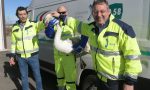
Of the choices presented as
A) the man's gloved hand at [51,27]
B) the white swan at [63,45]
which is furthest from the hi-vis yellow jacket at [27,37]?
the white swan at [63,45]

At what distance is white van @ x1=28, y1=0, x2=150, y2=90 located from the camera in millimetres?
4488

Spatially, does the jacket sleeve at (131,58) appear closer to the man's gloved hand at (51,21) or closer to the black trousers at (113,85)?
the black trousers at (113,85)

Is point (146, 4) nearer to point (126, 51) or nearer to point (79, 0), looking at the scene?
point (126, 51)

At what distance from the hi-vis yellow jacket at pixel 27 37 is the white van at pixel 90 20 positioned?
0.74m

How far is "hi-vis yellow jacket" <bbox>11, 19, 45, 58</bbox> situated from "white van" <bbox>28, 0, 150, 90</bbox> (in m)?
0.74

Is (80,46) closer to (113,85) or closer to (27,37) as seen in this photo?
(113,85)

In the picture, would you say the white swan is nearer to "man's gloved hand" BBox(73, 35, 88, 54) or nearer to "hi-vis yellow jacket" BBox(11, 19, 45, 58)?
"man's gloved hand" BBox(73, 35, 88, 54)

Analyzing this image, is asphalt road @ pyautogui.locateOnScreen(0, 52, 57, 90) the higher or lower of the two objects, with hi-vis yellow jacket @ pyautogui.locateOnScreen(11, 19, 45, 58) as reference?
lower

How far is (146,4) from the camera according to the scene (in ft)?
14.6

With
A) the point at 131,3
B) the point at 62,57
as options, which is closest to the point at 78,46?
the point at 62,57

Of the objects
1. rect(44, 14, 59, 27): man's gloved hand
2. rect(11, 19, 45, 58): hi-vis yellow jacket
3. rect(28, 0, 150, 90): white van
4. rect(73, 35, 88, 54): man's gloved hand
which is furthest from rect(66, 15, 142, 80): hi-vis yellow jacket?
rect(11, 19, 45, 58): hi-vis yellow jacket

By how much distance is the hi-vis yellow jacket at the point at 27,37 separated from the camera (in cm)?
671

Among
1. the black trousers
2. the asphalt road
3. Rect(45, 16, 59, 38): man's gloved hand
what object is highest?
Rect(45, 16, 59, 38): man's gloved hand

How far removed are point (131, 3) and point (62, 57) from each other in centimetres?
163
